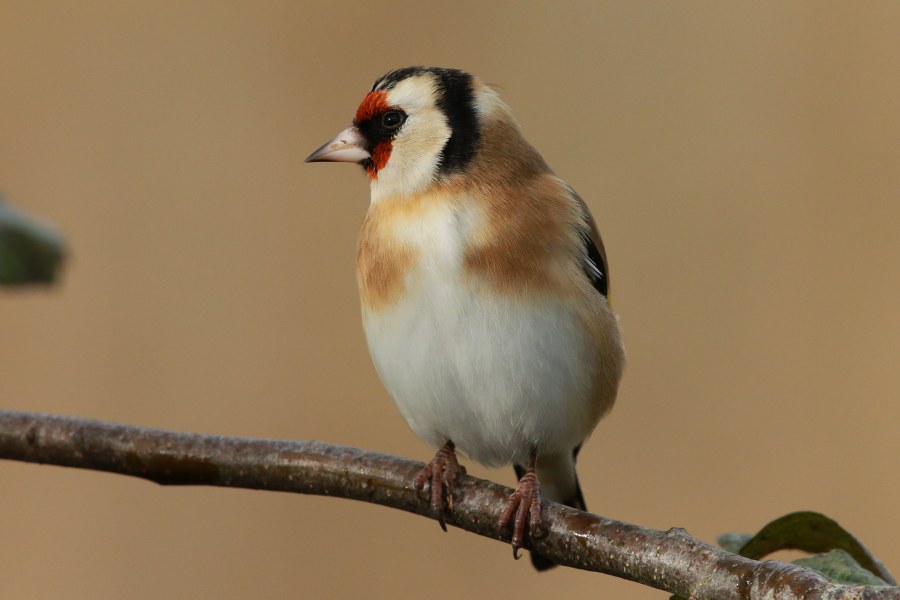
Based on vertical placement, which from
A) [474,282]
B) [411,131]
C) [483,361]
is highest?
[411,131]

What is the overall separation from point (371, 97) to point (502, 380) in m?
0.68

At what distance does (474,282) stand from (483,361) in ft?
0.49

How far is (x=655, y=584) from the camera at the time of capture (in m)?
1.41

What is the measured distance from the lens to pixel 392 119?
2324mm

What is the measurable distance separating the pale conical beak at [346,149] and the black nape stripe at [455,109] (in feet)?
0.40

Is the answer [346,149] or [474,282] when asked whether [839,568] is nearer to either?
[474,282]

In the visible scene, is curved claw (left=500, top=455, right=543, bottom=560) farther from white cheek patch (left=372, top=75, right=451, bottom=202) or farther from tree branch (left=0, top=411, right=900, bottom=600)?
white cheek patch (left=372, top=75, right=451, bottom=202)

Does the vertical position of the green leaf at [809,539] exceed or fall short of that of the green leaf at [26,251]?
it falls short

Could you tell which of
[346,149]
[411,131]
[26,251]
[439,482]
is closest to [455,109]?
[411,131]

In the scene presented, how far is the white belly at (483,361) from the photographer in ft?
6.70

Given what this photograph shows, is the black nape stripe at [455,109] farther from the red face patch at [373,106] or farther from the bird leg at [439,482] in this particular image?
the bird leg at [439,482]

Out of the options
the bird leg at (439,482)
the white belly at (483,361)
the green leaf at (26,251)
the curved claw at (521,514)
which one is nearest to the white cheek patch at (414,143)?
the white belly at (483,361)

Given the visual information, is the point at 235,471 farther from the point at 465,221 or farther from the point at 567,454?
the point at 567,454

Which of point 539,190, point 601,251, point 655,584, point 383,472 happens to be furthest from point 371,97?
point 655,584
